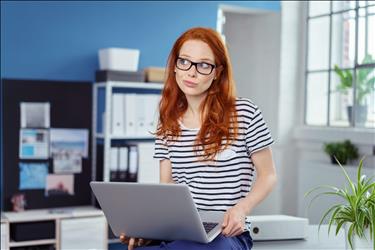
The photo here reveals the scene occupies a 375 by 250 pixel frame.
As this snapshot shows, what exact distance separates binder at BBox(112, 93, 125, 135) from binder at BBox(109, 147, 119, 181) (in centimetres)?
14

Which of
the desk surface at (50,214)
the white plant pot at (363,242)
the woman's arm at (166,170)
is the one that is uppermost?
the woman's arm at (166,170)

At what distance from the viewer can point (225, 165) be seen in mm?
1745

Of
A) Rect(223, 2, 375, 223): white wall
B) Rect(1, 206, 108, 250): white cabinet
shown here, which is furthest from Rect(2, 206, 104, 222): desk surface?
Rect(223, 2, 375, 223): white wall

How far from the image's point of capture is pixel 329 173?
5031mm

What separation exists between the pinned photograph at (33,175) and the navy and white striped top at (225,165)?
2848mm

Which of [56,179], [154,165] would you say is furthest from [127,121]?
[56,179]

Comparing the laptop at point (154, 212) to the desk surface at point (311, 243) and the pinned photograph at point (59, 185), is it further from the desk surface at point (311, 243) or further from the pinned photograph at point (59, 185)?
the pinned photograph at point (59, 185)

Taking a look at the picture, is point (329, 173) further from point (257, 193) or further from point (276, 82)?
point (257, 193)

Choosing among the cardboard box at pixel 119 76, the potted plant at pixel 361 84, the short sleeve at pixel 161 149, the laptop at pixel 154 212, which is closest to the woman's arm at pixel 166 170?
the short sleeve at pixel 161 149

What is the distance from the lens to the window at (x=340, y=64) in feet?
16.4

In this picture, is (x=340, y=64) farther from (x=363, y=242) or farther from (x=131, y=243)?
(x=131, y=243)

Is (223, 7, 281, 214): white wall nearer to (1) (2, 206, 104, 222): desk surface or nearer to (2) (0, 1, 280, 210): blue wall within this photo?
(2) (0, 1, 280, 210): blue wall

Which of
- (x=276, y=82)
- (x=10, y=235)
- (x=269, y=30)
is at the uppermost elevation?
(x=269, y=30)

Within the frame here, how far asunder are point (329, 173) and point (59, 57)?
2286 millimetres
